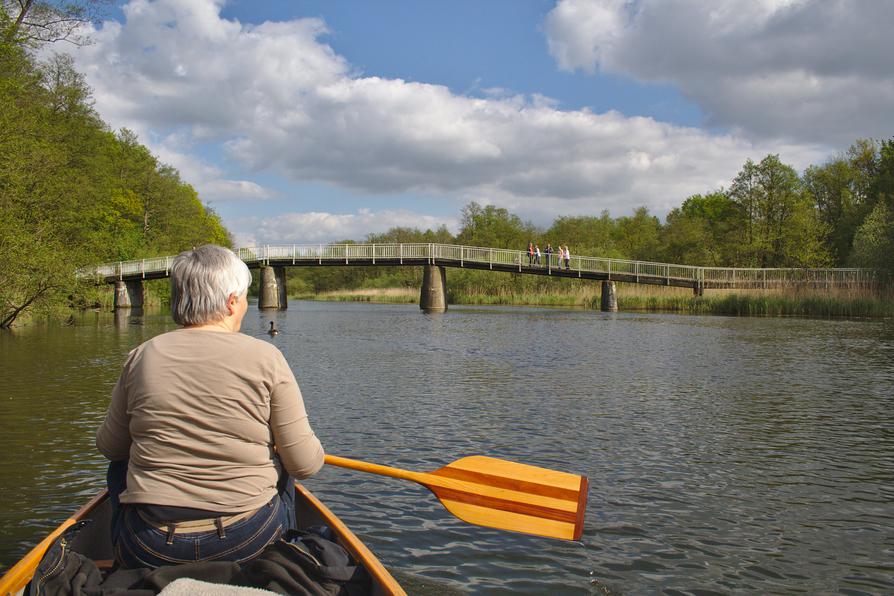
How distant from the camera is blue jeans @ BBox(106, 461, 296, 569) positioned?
8.61ft

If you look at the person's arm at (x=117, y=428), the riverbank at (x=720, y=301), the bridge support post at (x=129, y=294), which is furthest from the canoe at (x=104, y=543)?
the bridge support post at (x=129, y=294)

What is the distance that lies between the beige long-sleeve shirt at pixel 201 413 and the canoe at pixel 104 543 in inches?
22.1

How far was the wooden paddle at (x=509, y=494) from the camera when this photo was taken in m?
4.13

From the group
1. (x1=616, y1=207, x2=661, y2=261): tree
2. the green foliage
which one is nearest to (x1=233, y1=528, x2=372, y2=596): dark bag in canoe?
the green foliage

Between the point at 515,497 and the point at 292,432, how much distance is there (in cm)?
191

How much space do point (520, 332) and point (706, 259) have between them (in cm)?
3359

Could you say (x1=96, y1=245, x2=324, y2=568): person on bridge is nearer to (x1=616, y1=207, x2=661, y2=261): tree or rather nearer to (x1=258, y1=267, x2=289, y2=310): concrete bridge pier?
(x1=258, y1=267, x2=289, y2=310): concrete bridge pier

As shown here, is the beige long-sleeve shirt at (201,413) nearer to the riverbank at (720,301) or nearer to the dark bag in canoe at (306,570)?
the dark bag in canoe at (306,570)

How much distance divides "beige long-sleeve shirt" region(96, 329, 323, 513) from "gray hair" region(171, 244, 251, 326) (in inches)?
5.0

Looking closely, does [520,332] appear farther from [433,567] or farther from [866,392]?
[433,567]

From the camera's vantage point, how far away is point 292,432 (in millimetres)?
2758

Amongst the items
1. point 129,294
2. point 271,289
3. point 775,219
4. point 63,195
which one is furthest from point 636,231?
point 63,195

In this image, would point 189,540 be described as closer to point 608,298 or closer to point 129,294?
point 608,298

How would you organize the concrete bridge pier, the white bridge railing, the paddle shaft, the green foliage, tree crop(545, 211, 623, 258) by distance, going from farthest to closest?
tree crop(545, 211, 623, 258) < the concrete bridge pier < the white bridge railing < the green foliage < the paddle shaft
